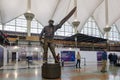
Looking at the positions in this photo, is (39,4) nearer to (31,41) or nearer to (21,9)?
(21,9)

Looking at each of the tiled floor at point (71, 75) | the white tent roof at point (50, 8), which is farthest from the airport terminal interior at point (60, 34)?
the tiled floor at point (71, 75)

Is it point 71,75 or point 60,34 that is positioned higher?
point 60,34

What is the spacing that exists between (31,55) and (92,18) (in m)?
23.8

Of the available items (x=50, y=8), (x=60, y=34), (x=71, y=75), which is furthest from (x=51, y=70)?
(x=60, y=34)

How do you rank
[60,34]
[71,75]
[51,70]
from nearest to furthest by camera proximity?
[51,70], [71,75], [60,34]

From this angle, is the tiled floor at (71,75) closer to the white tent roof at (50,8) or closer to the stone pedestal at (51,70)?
the stone pedestal at (51,70)

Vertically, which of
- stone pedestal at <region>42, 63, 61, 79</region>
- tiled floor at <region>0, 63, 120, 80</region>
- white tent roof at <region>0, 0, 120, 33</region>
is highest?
white tent roof at <region>0, 0, 120, 33</region>

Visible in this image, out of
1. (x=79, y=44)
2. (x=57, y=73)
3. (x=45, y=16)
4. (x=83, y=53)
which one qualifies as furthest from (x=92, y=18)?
(x=57, y=73)

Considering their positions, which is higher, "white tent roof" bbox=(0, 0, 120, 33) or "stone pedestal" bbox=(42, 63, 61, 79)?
"white tent roof" bbox=(0, 0, 120, 33)

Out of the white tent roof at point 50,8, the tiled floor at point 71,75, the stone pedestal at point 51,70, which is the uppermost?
the white tent roof at point 50,8

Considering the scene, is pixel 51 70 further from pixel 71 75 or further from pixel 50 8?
pixel 50 8

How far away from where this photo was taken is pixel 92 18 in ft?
133

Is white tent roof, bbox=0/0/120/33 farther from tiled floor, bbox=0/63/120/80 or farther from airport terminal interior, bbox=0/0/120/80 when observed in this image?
tiled floor, bbox=0/63/120/80

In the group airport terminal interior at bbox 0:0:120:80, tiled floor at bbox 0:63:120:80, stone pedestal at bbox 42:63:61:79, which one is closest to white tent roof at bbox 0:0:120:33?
airport terminal interior at bbox 0:0:120:80
